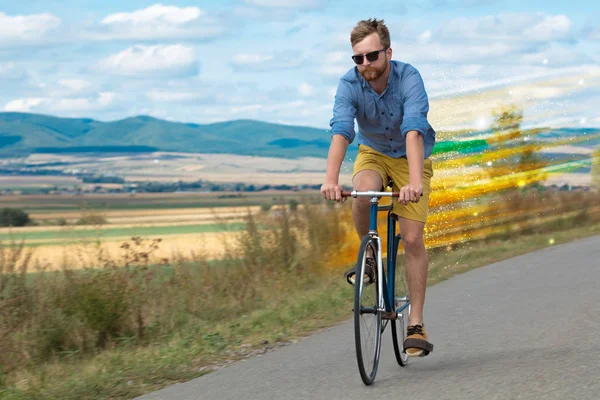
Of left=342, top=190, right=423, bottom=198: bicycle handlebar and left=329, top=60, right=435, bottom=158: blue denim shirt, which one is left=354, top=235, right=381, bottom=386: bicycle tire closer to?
left=342, top=190, right=423, bottom=198: bicycle handlebar

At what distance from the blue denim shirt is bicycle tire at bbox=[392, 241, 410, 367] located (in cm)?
98

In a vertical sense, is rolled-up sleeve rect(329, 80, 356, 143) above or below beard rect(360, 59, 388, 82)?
below

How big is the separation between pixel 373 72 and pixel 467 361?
216 cm

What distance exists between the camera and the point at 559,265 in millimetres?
12664

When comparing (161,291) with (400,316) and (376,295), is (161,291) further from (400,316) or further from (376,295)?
(376,295)

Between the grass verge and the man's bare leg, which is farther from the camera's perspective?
the grass verge

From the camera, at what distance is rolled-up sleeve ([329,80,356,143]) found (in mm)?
5789

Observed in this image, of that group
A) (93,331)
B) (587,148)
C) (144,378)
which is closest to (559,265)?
(93,331)

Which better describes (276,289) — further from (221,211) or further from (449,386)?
(449,386)

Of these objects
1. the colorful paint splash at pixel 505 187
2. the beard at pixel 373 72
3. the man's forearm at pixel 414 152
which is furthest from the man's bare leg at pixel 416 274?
the colorful paint splash at pixel 505 187

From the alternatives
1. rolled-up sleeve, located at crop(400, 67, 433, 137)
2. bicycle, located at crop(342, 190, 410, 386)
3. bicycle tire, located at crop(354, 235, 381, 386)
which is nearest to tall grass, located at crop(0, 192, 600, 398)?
bicycle, located at crop(342, 190, 410, 386)

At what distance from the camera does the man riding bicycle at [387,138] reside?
5699 millimetres

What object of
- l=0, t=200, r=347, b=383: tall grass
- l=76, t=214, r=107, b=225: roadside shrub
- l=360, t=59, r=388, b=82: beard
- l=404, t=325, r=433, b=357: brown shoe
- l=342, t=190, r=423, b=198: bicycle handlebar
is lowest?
l=0, t=200, r=347, b=383: tall grass

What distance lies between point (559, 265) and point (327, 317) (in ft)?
14.6
